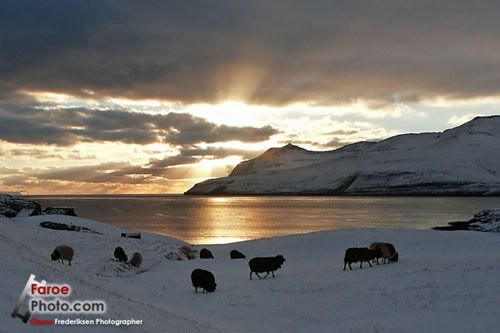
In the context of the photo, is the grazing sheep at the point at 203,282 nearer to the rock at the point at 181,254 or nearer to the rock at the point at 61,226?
the rock at the point at 181,254

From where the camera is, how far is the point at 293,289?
2941 centimetres

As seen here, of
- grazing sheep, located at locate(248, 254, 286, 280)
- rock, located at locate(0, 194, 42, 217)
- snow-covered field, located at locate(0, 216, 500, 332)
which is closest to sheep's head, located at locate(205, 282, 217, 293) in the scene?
snow-covered field, located at locate(0, 216, 500, 332)

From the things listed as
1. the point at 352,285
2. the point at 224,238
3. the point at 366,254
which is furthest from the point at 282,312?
the point at 224,238

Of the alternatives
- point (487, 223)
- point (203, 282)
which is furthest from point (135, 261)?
point (487, 223)

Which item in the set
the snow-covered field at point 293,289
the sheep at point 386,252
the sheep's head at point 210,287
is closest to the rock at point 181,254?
the snow-covered field at point 293,289

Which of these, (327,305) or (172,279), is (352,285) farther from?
(172,279)

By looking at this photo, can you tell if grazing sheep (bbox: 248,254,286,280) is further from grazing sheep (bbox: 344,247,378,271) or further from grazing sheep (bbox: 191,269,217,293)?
grazing sheep (bbox: 344,247,378,271)

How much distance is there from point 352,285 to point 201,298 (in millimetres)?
8551

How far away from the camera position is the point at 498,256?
103ft

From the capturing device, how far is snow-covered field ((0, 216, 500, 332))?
20.3 metres

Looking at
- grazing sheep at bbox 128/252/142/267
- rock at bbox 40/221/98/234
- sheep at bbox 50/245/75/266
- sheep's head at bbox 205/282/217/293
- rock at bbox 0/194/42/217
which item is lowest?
sheep's head at bbox 205/282/217/293

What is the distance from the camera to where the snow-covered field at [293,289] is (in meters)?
20.3

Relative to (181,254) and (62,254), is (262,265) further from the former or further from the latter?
(181,254)

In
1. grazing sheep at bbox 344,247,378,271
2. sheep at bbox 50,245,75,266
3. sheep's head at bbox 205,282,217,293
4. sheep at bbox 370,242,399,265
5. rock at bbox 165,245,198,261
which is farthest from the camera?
rock at bbox 165,245,198,261
